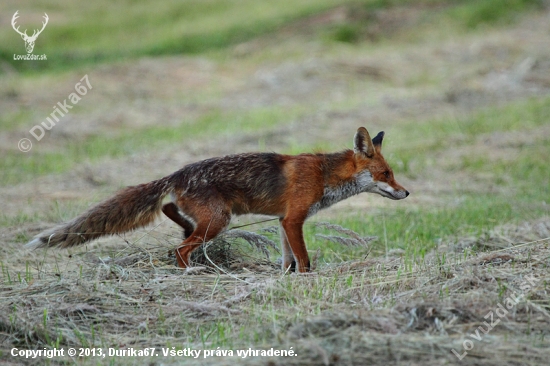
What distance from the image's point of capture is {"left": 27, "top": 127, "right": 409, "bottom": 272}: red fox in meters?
7.12

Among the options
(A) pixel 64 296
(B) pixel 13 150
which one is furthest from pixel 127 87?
(A) pixel 64 296

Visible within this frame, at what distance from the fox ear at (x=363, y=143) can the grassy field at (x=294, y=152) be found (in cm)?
90

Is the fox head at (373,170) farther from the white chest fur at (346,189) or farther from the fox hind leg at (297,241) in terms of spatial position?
the fox hind leg at (297,241)

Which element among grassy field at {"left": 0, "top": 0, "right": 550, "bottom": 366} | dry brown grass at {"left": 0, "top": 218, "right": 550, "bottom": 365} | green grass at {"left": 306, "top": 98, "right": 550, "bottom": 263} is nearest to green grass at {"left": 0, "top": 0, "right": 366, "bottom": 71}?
grassy field at {"left": 0, "top": 0, "right": 550, "bottom": 366}

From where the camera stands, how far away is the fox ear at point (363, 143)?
7.50 metres

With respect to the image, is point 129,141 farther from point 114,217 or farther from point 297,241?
point 297,241

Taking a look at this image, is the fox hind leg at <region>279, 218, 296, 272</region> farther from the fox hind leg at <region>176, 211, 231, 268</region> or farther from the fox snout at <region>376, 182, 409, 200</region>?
the fox snout at <region>376, 182, 409, 200</region>

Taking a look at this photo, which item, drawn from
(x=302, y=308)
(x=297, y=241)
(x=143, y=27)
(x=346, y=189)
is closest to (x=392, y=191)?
(x=346, y=189)

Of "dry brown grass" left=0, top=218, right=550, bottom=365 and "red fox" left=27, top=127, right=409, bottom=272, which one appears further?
"red fox" left=27, top=127, right=409, bottom=272

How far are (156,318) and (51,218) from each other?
15.1 feet

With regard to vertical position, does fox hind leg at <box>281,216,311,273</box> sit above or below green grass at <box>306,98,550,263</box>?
below

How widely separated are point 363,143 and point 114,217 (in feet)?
8.66

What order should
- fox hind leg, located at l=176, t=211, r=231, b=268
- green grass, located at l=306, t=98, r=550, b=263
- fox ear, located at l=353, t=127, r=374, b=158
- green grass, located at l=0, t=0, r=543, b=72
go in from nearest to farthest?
1. fox hind leg, located at l=176, t=211, r=231, b=268
2. fox ear, located at l=353, t=127, r=374, b=158
3. green grass, located at l=306, t=98, r=550, b=263
4. green grass, located at l=0, t=0, r=543, b=72

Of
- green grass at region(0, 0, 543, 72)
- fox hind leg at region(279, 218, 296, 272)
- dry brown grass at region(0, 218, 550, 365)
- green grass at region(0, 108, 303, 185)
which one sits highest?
green grass at region(0, 0, 543, 72)
